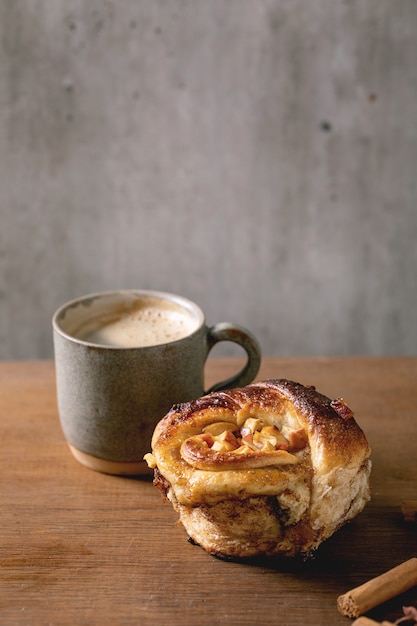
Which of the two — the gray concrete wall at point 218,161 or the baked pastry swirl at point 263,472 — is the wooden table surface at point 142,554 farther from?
the gray concrete wall at point 218,161

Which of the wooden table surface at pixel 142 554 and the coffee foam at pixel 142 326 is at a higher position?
the coffee foam at pixel 142 326

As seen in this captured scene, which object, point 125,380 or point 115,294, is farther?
point 115,294

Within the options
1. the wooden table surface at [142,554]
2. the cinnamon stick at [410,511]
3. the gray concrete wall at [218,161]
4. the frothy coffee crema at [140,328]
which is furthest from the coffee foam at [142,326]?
the gray concrete wall at [218,161]

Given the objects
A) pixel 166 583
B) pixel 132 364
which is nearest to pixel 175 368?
pixel 132 364

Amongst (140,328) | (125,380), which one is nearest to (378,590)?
(125,380)

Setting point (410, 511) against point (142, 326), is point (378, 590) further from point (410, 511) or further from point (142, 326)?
point (142, 326)

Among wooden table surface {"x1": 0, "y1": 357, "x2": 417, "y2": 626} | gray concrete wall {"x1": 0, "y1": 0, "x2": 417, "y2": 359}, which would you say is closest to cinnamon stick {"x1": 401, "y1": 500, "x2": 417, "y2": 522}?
wooden table surface {"x1": 0, "y1": 357, "x2": 417, "y2": 626}
